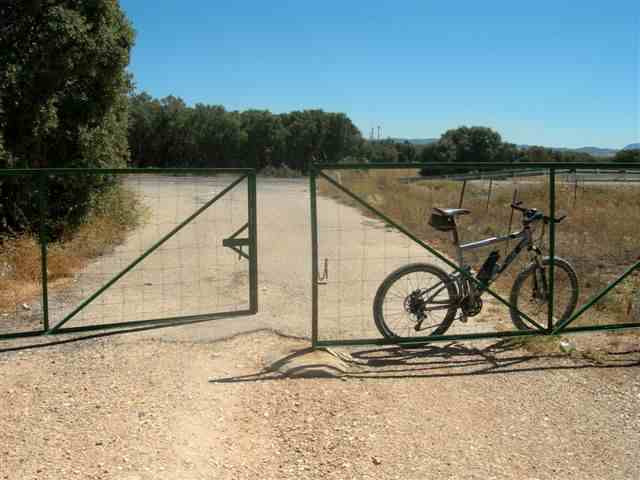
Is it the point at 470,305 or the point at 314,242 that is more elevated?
the point at 314,242

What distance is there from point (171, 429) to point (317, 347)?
192 cm

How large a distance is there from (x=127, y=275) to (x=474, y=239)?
7.68 meters

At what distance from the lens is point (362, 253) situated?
11.9m

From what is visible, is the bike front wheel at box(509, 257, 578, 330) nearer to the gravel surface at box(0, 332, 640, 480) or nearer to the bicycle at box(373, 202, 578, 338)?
the bicycle at box(373, 202, 578, 338)

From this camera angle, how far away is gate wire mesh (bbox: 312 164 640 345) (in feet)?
23.9

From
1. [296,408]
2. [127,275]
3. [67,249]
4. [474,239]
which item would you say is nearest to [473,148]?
→ [474,239]

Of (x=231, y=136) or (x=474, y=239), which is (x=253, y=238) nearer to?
(x=474, y=239)

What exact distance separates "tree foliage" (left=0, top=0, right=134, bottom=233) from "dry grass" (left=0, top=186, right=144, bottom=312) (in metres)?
0.46

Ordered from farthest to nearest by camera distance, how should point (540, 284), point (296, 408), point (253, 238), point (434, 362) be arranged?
1. point (253, 238)
2. point (540, 284)
3. point (434, 362)
4. point (296, 408)

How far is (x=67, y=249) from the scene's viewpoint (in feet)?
36.7

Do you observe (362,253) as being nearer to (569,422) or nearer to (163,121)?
(569,422)

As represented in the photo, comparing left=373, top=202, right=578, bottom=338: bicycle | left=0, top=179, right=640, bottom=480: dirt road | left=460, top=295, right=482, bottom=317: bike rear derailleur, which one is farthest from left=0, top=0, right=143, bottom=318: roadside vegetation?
left=460, top=295, right=482, bottom=317: bike rear derailleur

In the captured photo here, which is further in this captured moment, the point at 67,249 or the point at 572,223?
the point at 572,223

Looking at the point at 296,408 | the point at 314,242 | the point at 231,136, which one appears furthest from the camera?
the point at 231,136
